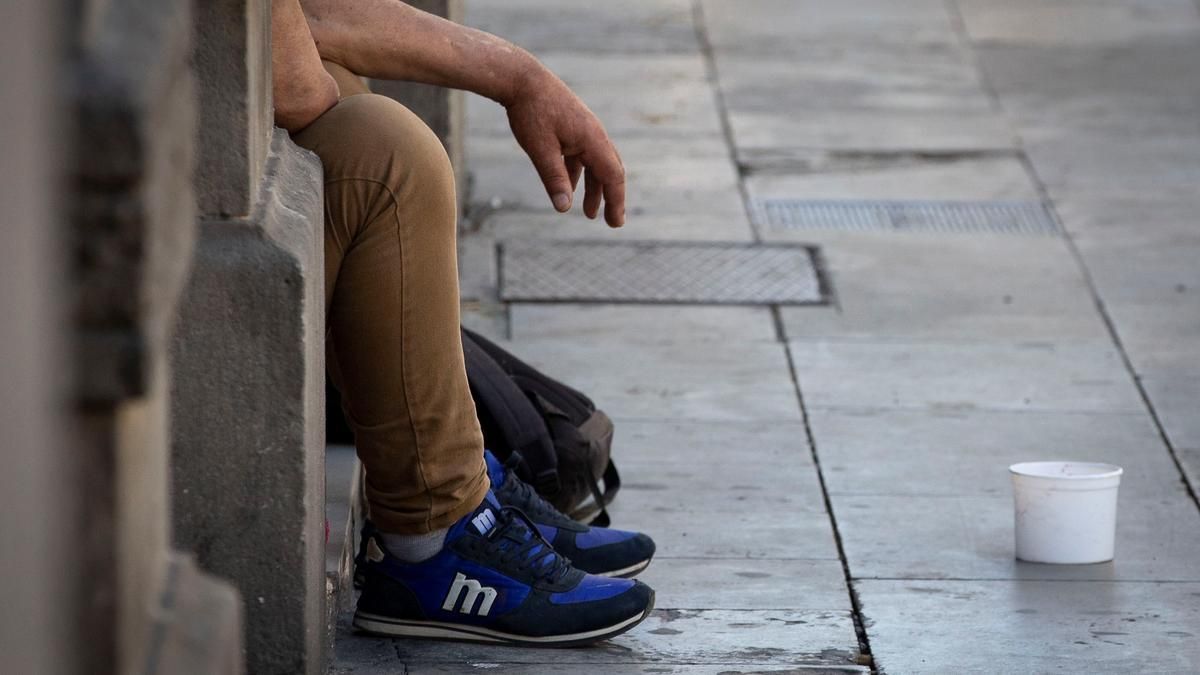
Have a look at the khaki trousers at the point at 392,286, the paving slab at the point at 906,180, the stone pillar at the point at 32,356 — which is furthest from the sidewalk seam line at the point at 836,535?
the stone pillar at the point at 32,356

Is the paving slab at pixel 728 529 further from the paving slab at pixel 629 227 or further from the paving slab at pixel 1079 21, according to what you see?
the paving slab at pixel 1079 21

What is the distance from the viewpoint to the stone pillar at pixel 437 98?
16.4 feet

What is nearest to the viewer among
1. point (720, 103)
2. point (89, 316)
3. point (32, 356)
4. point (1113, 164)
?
point (32, 356)

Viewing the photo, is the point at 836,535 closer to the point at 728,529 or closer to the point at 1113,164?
the point at 728,529

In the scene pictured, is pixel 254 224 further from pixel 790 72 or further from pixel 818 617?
pixel 790 72

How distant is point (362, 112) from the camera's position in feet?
9.02

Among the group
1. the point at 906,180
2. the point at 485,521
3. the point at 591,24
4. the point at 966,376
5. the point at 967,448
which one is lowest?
the point at 591,24

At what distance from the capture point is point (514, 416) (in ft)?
11.3

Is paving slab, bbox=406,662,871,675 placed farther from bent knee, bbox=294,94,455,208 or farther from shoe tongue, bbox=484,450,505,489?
bent knee, bbox=294,94,455,208

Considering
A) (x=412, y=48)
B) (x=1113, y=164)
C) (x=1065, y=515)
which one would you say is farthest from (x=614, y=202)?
(x=1113, y=164)

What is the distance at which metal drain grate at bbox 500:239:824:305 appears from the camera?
5363mm

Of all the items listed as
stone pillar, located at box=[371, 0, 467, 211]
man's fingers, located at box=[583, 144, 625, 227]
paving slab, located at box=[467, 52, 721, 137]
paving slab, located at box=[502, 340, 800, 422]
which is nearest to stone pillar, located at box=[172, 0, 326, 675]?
man's fingers, located at box=[583, 144, 625, 227]

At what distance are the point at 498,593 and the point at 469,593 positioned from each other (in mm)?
46

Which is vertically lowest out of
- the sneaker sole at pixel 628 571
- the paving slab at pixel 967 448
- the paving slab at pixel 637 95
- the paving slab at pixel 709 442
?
the paving slab at pixel 637 95
